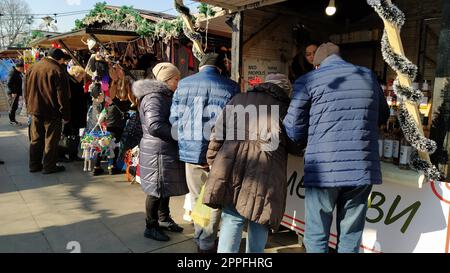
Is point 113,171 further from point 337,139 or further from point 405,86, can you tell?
point 405,86

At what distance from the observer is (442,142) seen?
7.86 feet

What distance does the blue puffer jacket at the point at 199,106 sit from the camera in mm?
Result: 2807

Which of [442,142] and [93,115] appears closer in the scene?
[442,142]

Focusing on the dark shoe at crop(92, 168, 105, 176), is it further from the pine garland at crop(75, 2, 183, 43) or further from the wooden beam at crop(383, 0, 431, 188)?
the wooden beam at crop(383, 0, 431, 188)

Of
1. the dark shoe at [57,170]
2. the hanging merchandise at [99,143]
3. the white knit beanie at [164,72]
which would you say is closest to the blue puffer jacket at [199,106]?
the white knit beanie at [164,72]

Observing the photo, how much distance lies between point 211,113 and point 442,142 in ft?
5.75

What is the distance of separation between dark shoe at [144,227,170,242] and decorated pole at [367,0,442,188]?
90.7 inches

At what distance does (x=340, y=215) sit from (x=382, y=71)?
3.76m

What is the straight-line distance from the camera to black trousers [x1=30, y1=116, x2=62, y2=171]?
542cm

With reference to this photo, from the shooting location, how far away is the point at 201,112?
283 centimetres

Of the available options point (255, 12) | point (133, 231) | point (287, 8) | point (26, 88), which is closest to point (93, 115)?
point (26, 88)

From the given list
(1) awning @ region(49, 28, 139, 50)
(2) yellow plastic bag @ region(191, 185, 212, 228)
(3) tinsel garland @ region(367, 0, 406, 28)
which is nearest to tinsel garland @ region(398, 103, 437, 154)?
(3) tinsel garland @ region(367, 0, 406, 28)

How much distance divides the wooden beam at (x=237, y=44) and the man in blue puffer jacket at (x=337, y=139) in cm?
189

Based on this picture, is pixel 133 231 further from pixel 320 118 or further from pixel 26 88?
pixel 26 88
